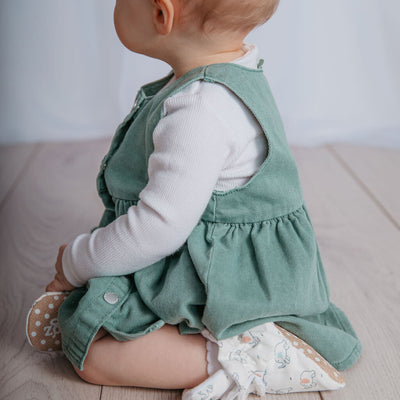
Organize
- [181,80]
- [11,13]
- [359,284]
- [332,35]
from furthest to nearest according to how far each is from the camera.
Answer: [332,35] → [11,13] → [359,284] → [181,80]

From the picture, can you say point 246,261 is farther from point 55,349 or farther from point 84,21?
point 84,21

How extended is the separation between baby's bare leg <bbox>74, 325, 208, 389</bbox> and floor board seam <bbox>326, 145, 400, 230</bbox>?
0.64 m

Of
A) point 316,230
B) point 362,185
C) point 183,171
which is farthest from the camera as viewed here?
point 362,185

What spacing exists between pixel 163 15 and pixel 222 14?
0.07 m

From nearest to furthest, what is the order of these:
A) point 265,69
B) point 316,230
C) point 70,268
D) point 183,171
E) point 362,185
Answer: point 183,171
point 70,268
point 316,230
point 362,185
point 265,69

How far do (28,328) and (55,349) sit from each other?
5cm

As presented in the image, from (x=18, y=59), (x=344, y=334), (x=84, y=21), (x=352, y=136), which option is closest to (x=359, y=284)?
(x=344, y=334)

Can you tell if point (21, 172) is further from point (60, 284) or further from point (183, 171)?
point (183, 171)

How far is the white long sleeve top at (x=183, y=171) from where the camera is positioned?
2.19 ft

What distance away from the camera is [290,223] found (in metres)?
0.77

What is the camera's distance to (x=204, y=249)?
740mm

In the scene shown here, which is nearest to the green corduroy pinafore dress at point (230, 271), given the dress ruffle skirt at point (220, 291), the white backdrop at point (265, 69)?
the dress ruffle skirt at point (220, 291)

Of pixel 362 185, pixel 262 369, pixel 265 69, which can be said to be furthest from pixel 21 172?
pixel 262 369

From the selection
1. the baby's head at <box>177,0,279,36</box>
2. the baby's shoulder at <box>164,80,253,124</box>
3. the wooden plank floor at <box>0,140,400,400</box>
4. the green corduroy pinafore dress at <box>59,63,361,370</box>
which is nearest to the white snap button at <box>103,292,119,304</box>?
the green corduroy pinafore dress at <box>59,63,361,370</box>
